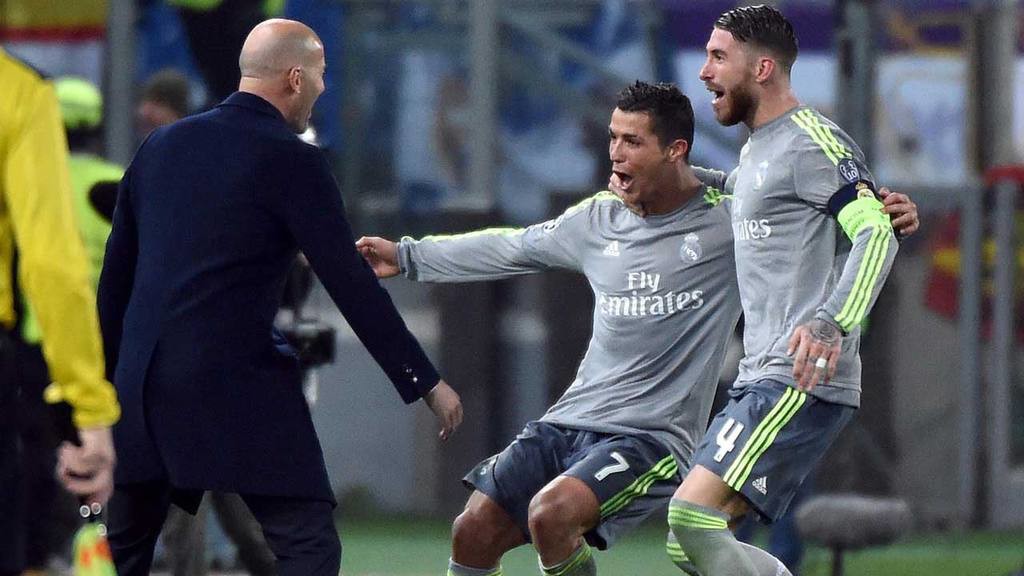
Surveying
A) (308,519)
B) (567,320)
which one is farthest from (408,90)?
(308,519)

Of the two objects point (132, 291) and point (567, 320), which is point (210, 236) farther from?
point (567, 320)

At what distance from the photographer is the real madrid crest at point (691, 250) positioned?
672 cm

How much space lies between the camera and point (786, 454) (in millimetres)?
6309

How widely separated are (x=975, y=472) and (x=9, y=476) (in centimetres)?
901

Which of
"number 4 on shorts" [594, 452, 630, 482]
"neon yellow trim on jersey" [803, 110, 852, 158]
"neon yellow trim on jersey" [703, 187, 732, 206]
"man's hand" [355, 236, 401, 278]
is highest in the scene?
"neon yellow trim on jersey" [803, 110, 852, 158]

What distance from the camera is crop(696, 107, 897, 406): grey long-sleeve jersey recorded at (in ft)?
20.6

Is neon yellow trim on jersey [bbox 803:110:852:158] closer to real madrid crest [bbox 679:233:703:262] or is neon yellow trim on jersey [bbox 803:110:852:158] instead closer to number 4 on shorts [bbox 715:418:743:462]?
real madrid crest [bbox 679:233:703:262]

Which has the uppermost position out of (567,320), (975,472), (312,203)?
(312,203)

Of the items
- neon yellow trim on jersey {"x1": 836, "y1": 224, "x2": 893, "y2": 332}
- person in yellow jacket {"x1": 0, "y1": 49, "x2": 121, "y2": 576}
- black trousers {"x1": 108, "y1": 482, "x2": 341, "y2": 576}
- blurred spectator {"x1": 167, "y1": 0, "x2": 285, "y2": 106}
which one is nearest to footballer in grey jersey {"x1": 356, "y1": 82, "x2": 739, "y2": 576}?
neon yellow trim on jersey {"x1": 836, "y1": 224, "x2": 893, "y2": 332}

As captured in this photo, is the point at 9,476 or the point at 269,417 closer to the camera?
the point at 9,476

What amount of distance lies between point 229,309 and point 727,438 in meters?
1.45

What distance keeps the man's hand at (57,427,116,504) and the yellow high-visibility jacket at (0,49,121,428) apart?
0.09 feet

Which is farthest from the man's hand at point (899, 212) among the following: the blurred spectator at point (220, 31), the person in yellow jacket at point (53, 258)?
the blurred spectator at point (220, 31)

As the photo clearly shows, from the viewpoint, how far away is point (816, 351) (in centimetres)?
603
